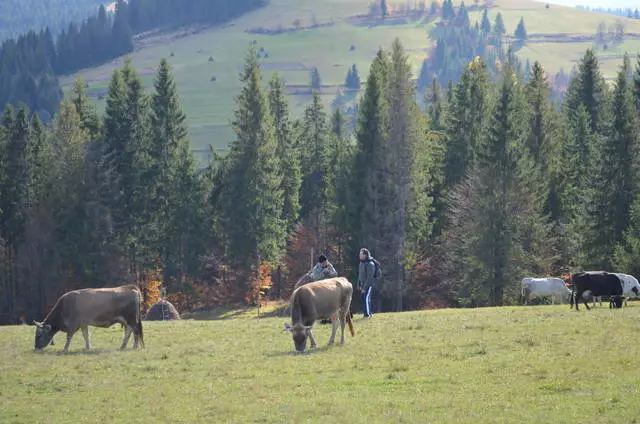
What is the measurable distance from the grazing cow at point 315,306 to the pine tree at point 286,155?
5114 centimetres

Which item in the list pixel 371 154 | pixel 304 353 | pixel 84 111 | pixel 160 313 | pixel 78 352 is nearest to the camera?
pixel 304 353

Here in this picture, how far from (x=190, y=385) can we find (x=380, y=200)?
48484mm

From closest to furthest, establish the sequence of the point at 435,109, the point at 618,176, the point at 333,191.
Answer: the point at 618,176
the point at 333,191
the point at 435,109

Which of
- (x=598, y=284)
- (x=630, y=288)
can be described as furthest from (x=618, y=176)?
(x=598, y=284)

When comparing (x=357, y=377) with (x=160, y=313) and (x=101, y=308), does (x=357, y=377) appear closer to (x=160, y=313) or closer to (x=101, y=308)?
(x=101, y=308)

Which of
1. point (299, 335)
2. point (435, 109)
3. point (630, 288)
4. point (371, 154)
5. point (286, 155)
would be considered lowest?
point (286, 155)

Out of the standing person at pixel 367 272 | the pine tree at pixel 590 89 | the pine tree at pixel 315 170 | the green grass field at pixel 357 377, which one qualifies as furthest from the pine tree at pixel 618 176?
the standing person at pixel 367 272

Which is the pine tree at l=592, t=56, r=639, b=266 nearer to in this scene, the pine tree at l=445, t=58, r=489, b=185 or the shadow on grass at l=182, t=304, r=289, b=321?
the pine tree at l=445, t=58, r=489, b=185

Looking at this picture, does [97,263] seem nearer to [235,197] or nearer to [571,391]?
[235,197]

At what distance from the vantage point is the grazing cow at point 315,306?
2472cm

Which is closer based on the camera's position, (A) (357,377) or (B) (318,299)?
(A) (357,377)

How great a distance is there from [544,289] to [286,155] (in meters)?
37.2

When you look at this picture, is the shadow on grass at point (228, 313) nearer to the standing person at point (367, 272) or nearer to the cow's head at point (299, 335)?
the standing person at point (367, 272)

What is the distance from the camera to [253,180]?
73.2 meters
